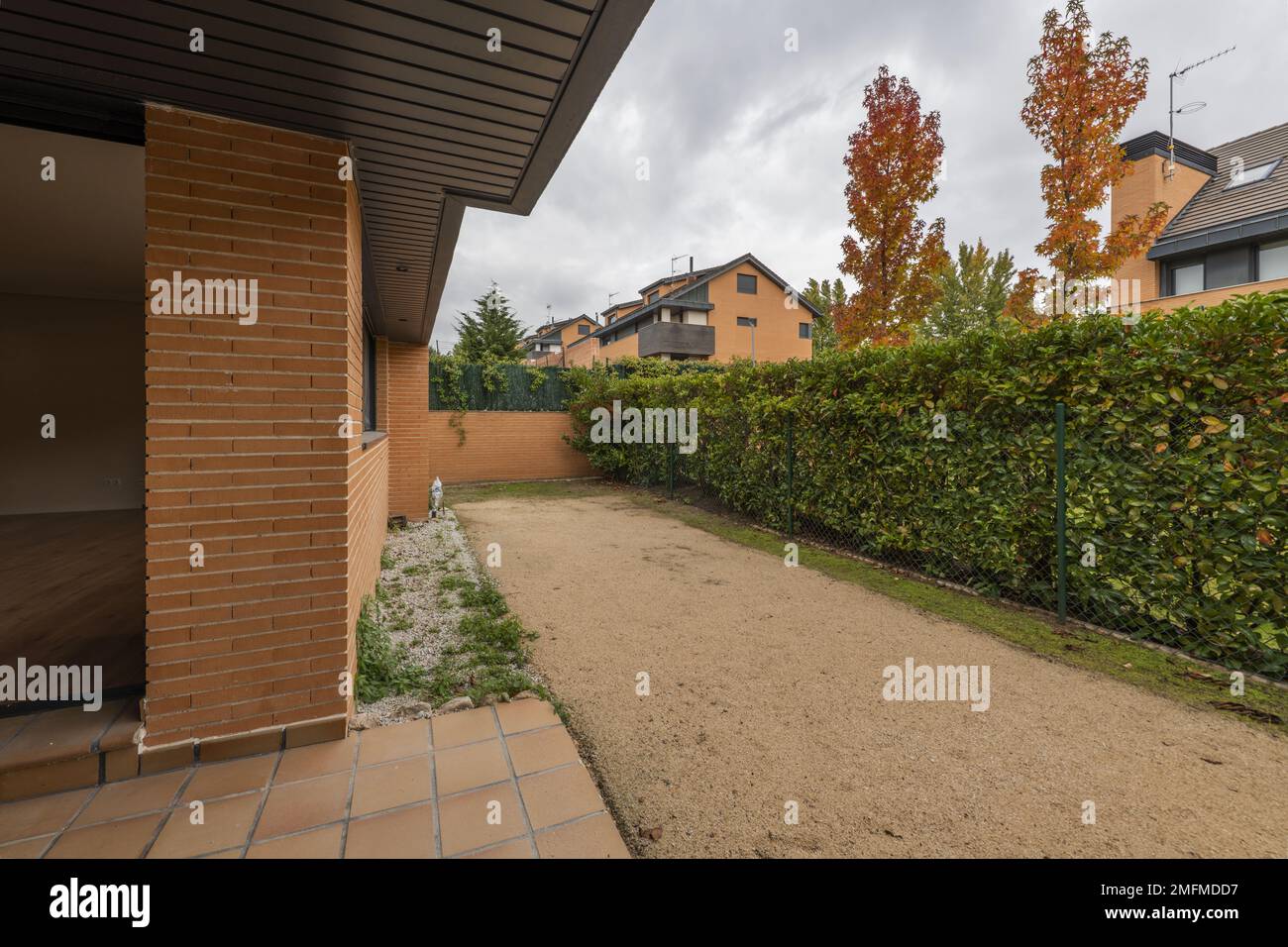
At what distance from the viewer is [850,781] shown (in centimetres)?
231

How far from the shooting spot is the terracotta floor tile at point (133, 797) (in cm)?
199

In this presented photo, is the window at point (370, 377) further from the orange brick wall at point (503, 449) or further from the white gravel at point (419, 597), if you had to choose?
the orange brick wall at point (503, 449)

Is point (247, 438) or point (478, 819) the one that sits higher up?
point (247, 438)

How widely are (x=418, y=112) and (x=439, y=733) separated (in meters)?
2.77

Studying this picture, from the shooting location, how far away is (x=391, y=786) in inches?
85.8

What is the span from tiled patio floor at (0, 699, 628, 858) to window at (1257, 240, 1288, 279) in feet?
64.5

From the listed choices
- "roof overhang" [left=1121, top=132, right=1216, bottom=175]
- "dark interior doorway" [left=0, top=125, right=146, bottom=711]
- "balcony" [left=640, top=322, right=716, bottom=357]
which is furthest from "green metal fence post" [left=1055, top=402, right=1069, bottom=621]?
"balcony" [left=640, top=322, right=716, bottom=357]

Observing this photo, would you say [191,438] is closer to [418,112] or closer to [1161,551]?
[418,112]

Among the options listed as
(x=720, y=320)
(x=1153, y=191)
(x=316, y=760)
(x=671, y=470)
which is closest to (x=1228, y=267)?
(x=1153, y=191)

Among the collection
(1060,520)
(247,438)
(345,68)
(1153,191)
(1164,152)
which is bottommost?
(1060,520)

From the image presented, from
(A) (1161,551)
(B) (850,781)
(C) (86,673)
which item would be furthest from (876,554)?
(C) (86,673)

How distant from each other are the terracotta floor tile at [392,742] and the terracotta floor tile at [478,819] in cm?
44

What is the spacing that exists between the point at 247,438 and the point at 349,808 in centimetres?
154

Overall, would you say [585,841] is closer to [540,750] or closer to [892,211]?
[540,750]
